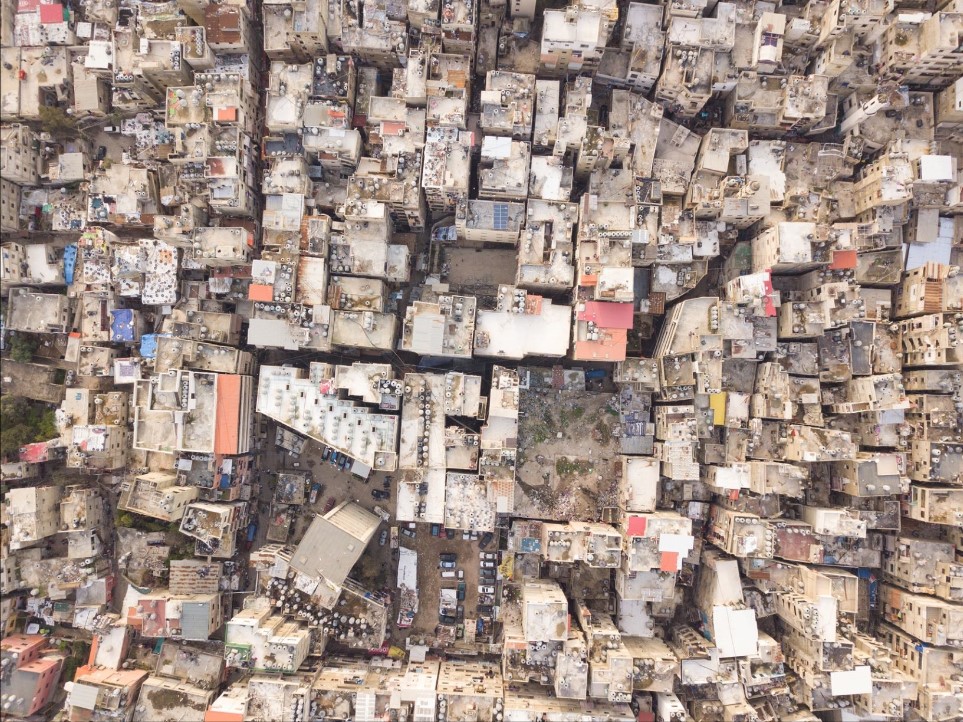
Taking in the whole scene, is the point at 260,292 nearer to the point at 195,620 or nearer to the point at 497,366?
the point at 497,366

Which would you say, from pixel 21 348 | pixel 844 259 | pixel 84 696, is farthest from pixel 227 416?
pixel 844 259

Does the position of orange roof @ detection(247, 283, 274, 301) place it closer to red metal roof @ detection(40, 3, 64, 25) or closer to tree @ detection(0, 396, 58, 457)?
tree @ detection(0, 396, 58, 457)

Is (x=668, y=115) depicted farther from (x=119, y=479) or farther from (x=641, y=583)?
(x=119, y=479)

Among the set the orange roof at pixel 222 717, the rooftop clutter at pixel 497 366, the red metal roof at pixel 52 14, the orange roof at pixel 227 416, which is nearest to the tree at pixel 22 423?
the rooftop clutter at pixel 497 366

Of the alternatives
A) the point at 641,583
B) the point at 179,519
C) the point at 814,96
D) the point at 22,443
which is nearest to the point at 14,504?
the point at 22,443

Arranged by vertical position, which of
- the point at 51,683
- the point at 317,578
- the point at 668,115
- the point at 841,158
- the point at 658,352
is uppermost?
the point at 668,115

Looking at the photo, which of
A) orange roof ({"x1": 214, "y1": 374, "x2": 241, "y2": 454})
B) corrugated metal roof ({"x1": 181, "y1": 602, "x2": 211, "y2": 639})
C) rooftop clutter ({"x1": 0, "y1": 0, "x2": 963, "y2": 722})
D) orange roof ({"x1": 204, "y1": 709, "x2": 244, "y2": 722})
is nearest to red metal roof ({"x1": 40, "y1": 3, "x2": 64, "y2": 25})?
rooftop clutter ({"x1": 0, "y1": 0, "x2": 963, "y2": 722})
